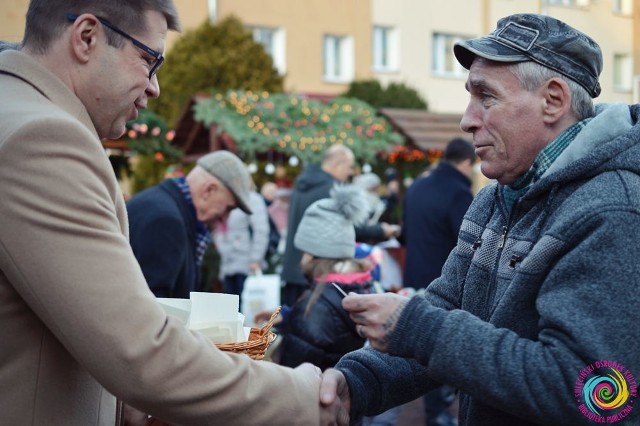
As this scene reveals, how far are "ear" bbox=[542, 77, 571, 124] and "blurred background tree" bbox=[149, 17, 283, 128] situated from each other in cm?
1596

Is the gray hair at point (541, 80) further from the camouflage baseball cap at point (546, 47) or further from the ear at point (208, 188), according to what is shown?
the ear at point (208, 188)

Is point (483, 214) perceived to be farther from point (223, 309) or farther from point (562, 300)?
point (223, 309)

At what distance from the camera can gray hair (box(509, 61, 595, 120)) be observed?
2.24m

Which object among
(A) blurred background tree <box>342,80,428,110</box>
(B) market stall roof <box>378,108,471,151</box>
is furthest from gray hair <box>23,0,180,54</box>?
(A) blurred background tree <box>342,80,428,110</box>

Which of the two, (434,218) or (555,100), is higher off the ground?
(555,100)

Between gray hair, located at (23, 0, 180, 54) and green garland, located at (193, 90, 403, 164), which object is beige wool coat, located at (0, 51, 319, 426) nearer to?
gray hair, located at (23, 0, 180, 54)

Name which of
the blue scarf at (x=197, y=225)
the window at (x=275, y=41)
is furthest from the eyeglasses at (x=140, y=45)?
the window at (x=275, y=41)

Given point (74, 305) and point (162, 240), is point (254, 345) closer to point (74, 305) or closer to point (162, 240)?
point (74, 305)

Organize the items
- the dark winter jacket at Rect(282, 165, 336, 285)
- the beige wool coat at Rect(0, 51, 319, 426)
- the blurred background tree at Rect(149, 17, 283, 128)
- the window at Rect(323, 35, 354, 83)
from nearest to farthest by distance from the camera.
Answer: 1. the beige wool coat at Rect(0, 51, 319, 426)
2. the dark winter jacket at Rect(282, 165, 336, 285)
3. the blurred background tree at Rect(149, 17, 283, 128)
4. the window at Rect(323, 35, 354, 83)

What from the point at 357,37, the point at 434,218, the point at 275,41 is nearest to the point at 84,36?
the point at 434,218

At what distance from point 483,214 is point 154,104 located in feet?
55.2

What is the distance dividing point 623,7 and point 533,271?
2.78 m

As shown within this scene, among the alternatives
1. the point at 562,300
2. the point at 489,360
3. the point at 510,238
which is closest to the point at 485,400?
the point at 489,360

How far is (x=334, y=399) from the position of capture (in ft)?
7.55
